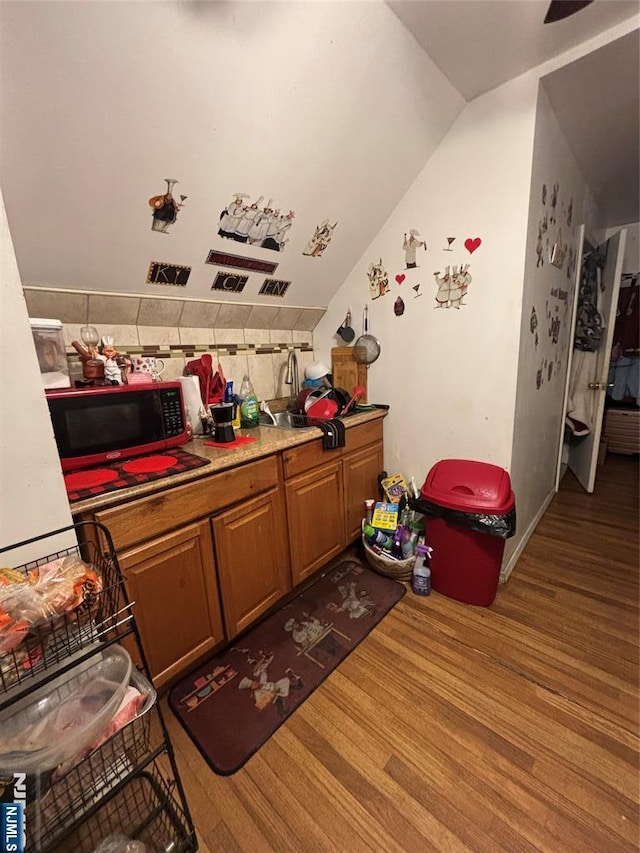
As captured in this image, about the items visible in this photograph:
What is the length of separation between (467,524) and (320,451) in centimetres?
78

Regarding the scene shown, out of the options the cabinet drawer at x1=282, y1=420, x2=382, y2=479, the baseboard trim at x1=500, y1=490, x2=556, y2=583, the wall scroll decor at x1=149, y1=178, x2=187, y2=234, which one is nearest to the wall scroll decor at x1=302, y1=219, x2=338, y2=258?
the wall scroll decor at x1=149, y1=178, x2=187, y2=234

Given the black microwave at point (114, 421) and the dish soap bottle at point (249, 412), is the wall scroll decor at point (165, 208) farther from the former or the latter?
the dish soap bottle at point (249, 412)

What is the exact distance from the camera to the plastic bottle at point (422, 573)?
186 cm

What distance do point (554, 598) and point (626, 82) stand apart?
7.99ft

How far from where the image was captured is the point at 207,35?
104cm

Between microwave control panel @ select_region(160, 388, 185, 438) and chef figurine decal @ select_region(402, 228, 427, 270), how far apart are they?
4.71 ft

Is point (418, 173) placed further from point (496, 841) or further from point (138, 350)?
point (496, 841)

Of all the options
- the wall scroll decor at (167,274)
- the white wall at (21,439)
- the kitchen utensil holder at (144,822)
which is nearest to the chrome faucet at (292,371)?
the wall scroll decor at (167,274)

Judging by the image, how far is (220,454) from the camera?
1418mm

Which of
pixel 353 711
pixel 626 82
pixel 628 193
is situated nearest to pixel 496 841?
pixel 353 711

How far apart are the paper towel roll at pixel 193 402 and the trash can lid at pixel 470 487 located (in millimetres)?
1190

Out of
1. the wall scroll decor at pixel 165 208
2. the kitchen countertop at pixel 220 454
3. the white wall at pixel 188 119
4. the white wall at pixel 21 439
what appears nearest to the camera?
the white wall at pixel 21 439

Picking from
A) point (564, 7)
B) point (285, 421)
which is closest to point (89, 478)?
point (285, 421)

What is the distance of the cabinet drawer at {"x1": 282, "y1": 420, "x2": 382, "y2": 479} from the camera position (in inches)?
65.1
